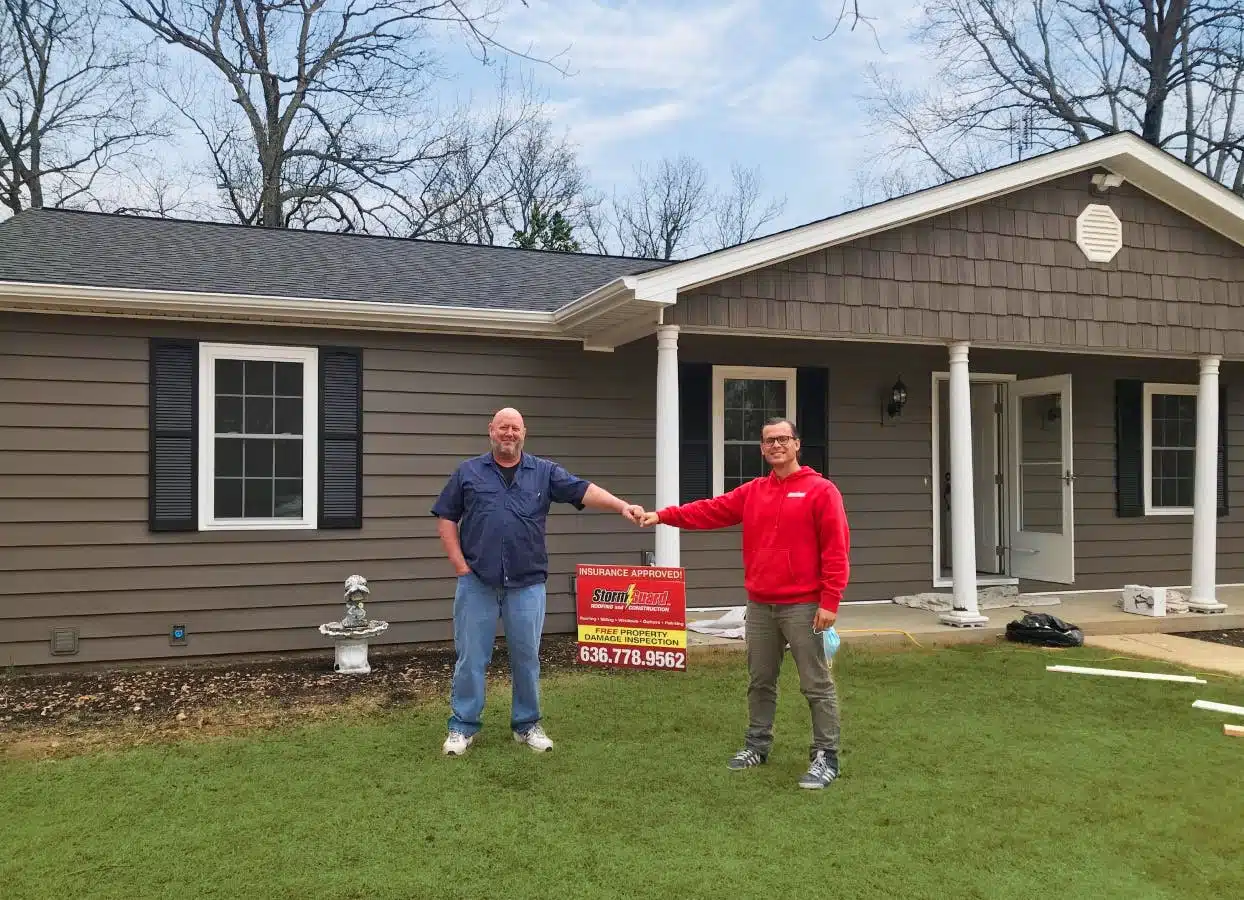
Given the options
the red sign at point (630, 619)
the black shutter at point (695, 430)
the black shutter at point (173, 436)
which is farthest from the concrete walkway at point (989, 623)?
the black shutter at point (173, 436)

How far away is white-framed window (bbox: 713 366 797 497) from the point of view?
734 cm

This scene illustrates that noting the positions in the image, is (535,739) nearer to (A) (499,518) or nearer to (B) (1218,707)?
(A) (499,518)

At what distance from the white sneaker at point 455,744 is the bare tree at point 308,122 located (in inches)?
551

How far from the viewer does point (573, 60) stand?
11.6 ft

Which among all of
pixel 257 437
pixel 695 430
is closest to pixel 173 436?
pixel 257 437

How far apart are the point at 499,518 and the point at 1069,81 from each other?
19526 millimetres

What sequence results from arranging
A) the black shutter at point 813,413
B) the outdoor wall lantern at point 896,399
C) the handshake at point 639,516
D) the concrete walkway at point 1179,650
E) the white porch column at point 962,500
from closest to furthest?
the handshake at point 639,516 → the concrete walkway at point 1179,650 → the white porch column at point 962,500 → the black shutter at point 813,413 → the outdoor wall lantern at point 896,399

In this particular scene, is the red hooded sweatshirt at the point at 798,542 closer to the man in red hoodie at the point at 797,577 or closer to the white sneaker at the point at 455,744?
the man in red hoodie at the point at 797,577

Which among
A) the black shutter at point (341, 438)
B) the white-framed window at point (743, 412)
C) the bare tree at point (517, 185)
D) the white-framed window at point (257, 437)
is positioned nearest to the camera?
the white-framed window at point (257, 437)

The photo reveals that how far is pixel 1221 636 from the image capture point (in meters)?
6.95

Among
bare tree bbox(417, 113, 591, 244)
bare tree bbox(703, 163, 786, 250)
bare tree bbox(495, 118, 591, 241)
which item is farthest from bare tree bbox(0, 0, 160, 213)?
bare tree bbox(703, 163, 786, 250)

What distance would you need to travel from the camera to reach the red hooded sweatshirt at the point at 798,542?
361 centimetres

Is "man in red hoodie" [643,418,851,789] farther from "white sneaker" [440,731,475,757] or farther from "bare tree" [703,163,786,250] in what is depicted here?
"bare tree" [703,163,786,250]

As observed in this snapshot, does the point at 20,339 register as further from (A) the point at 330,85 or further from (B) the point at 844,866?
(A) the point at 330,85
